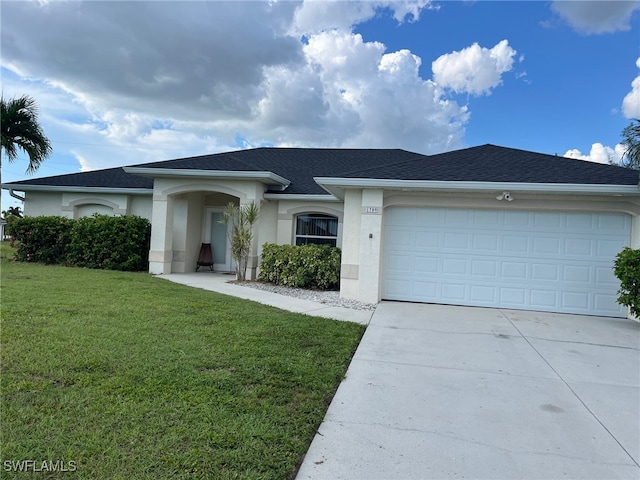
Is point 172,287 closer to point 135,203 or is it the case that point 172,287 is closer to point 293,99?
point 135,203

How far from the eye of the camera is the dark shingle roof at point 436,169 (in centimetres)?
864

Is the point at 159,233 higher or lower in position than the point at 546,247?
Result: lower

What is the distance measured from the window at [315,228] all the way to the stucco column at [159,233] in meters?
4.37

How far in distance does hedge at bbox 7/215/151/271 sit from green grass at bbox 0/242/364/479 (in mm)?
5892

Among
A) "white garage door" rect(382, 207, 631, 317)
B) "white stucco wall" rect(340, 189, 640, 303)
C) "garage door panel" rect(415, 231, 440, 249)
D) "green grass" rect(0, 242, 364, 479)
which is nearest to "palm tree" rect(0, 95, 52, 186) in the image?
"green grass" rect(0, 242, 364, 479)

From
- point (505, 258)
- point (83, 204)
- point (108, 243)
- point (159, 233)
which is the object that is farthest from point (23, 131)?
point (505, 258)

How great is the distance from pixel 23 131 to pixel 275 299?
1165cm

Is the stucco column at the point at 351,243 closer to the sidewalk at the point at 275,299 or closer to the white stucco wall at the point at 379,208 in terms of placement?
the white stucco wall at the point at 379,208

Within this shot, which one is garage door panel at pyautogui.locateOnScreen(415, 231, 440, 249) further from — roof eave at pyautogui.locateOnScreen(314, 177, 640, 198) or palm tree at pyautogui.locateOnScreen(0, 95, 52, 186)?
palm tree at pyautogui.locateOnScreen(0, 95, 52, 186)

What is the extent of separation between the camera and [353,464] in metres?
2.85

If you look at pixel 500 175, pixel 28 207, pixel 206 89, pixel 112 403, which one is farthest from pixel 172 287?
pixel 28 207

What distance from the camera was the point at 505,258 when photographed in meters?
9.10

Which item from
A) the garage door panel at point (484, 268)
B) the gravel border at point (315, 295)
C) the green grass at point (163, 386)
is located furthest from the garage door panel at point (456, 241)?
the green grass at point (163, 386)

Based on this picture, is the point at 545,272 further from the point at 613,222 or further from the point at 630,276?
the point at 613,222
